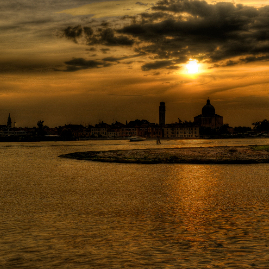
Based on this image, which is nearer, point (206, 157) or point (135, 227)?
point (135, 227)

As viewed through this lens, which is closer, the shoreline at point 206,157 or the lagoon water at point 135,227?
the lagoon water at point 135,227

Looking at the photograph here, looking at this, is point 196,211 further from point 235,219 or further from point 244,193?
point 244,193

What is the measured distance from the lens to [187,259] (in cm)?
723

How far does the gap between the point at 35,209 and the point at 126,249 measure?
536 cm

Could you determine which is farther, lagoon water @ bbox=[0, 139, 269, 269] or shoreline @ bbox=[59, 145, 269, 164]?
shoreline @ bbox=[59, 145, 269, 164]

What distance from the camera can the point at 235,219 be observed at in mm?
10656

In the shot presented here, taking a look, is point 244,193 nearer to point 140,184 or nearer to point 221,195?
point 221,195

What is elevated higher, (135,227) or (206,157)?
(135,227)

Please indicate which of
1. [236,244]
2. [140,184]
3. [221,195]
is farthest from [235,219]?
[140,184]

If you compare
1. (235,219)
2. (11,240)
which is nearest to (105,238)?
(11,240)

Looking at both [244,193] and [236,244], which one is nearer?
[236,244]

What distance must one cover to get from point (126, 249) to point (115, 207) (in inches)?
189

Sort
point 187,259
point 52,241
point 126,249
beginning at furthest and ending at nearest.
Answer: point 52,241
point 126,249
point 187,259

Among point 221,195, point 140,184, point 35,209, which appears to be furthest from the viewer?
point 140,184
